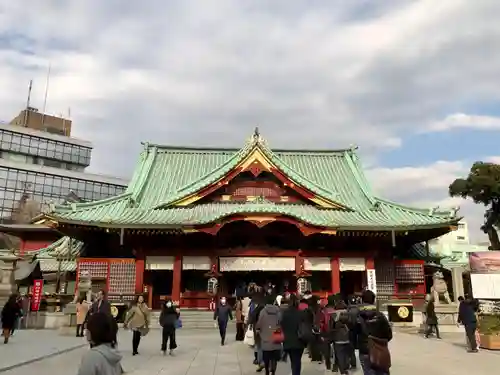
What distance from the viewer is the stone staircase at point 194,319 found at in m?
23.6

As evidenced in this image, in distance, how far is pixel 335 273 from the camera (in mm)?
26719

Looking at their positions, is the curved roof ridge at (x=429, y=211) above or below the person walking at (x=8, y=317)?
above

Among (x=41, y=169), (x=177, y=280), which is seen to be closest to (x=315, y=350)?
(x=177, y=280)

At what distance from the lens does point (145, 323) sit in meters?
13.8

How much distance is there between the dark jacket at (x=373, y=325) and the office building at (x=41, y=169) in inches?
2896

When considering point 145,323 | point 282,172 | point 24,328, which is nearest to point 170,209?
point 282,172

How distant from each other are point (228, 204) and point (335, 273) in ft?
25.2

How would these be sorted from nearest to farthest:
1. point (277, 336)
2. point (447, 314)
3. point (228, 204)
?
point (277, 336), point (447, 314), point (228, 204)

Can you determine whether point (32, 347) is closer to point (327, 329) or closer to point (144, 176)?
point (327, 329)

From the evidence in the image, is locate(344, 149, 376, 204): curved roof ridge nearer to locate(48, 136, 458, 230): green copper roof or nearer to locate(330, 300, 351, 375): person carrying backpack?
locate(48, 136, 458, 230): green copper roof

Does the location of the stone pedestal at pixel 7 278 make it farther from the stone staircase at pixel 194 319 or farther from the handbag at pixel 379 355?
the handbag at pixel 379 355

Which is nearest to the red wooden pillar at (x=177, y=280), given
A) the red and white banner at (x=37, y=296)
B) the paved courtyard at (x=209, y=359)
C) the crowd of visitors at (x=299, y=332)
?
the red and white banner at (x=37, y=296)

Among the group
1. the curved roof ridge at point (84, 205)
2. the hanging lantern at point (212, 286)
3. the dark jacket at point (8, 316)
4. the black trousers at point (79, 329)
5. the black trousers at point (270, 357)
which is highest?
the curved roof ridge at point (84, 205)

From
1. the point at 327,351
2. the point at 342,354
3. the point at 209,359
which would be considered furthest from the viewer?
the point at 209,359
